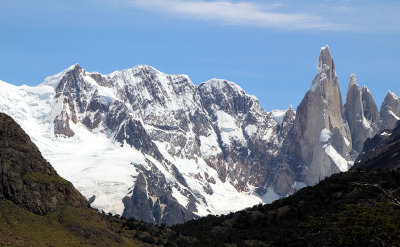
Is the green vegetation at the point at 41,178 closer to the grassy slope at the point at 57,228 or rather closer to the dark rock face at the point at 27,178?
the dark rock face at the point at 27,178

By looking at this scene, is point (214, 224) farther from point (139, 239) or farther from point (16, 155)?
point (16, 155)

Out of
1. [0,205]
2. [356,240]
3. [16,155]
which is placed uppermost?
[16,155]

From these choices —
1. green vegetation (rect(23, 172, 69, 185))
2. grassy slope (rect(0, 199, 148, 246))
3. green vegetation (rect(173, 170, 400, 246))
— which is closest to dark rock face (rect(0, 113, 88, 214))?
green vegetation (rect(23, 172, 69, 185))

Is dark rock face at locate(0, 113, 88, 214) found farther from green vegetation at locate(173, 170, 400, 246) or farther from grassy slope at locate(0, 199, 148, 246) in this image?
green vegetation at locate(173, 170, 400, 246)

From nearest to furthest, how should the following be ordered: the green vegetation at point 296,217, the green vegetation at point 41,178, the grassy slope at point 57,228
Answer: the grassy slope at point 57,228 < the green vegetation at point 41,178 < the green vegetation at point 296,217

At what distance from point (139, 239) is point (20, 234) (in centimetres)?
4034

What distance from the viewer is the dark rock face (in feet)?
477

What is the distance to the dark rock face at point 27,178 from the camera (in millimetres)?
145375

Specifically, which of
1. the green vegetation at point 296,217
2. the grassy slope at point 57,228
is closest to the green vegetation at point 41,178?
the grassy slope at point 57,228

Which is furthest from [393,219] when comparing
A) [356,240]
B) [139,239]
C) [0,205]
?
[139,239]

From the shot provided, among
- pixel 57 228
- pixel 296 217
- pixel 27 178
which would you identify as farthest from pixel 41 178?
pixel 296 217

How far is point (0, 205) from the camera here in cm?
14038

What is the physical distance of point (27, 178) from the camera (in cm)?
14938

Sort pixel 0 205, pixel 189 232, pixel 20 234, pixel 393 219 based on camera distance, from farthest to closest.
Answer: pixel 189 232 < pixel 0 205 < pixel 20 234 < pixel 393 219
